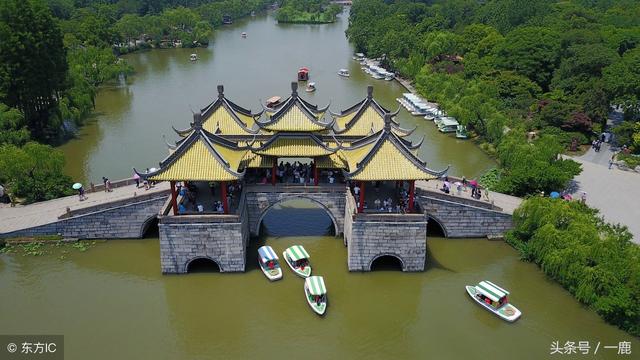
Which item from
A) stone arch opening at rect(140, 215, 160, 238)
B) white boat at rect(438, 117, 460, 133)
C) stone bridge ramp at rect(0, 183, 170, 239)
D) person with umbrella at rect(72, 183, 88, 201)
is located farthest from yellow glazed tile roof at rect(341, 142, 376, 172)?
white boat at rect(438, 117, 460, 133)

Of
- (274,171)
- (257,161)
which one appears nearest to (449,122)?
(274,171)

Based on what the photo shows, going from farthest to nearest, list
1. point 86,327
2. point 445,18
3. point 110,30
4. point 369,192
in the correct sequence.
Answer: point 445,18, point 110,30, point 369,192, point 86,327

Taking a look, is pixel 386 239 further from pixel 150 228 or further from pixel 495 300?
pixel 150 228

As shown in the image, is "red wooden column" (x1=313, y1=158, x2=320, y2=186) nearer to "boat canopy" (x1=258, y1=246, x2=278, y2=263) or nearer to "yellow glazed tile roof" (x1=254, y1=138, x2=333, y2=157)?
"yellow glazed tile roof" (x1=254, y1=138, x2=333, y2=157)

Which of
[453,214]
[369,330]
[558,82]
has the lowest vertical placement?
[369,330]

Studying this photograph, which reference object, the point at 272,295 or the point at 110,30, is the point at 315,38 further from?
the point at 272,295

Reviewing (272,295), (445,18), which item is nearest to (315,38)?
(445,18)

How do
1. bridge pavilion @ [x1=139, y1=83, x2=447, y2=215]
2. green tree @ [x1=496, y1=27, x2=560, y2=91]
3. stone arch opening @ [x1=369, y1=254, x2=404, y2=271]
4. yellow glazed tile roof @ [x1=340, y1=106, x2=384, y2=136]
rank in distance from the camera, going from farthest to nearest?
green tree @ [x1=496, y1=27, x2=560, y2=91]
yellow glazed tile roof @ [x1=340, y1=106, x2=384, y2=136]
stone arch opening @ [x1=369, y1=254, x2=404, y2=271]
bridge pavilion @ [x1=139, y1=83, x2=447, y2=215]
